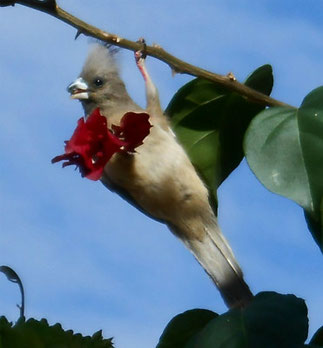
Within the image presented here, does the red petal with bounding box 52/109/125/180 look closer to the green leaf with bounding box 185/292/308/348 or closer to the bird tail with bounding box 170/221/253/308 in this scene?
the green leaf with bounding box 185/292/308/348

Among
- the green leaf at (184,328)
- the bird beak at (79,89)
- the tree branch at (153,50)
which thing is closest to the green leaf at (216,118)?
the tree branch at (153,50)

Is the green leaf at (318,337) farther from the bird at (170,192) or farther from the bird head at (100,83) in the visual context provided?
the bird head at (100,83)

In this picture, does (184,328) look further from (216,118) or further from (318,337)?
(216,118)

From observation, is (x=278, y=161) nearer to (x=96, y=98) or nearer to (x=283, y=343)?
(x=283, y=343)

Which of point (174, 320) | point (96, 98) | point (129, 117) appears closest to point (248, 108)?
point (129, 117)

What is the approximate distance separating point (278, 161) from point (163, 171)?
1.74ft

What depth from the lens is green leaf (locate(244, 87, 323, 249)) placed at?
1.00m

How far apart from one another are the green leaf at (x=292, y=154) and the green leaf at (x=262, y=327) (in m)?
0.09

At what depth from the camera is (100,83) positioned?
1.77 m

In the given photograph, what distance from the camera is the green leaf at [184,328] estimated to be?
3.72 feet

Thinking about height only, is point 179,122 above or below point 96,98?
below

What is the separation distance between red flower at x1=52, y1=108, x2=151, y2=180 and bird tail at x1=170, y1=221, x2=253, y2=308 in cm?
34

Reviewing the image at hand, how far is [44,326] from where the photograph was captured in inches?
34.9

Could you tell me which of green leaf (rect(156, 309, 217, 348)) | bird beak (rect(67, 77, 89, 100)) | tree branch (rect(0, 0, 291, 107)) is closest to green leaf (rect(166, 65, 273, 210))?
tree branch (rect(0, 0, 291, 107))
